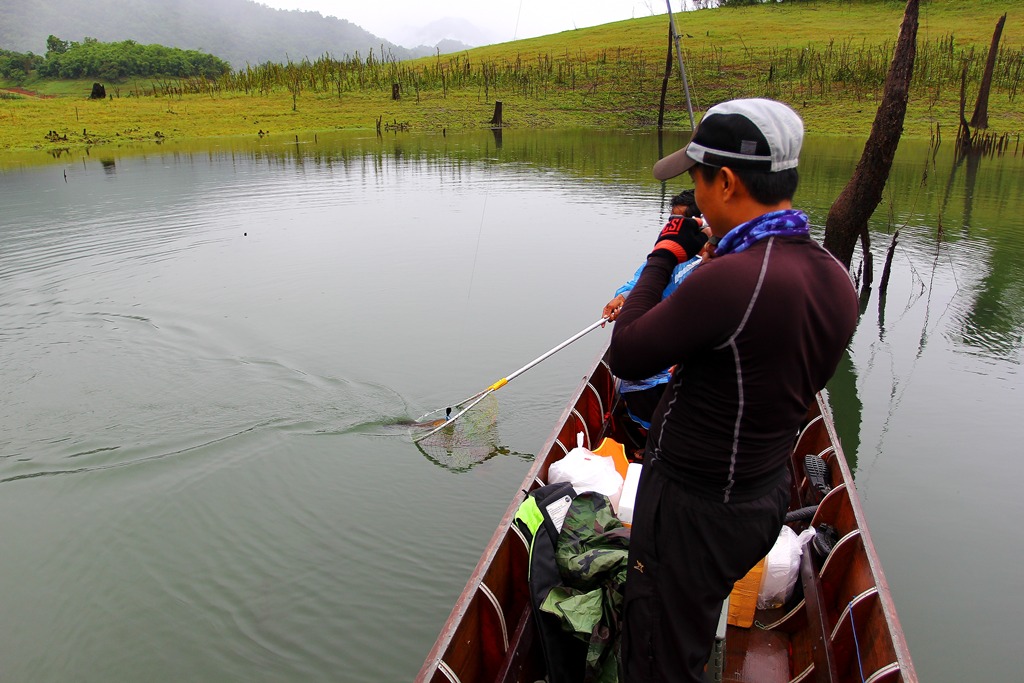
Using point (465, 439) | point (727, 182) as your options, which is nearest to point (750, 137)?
point (727, 182)

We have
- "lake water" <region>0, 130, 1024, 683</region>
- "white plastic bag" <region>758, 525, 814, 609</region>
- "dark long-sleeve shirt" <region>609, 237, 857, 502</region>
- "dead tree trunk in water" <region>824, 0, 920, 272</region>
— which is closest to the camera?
Result: "dark long-sleeve shirt" <region>609, 237, 857, 502</region>

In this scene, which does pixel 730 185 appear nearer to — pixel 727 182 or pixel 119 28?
pixel 727 182

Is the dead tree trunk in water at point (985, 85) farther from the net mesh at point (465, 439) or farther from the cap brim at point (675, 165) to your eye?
the cap brim at point (675, 165)

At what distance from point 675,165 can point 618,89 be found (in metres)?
40.5

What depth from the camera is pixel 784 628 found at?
9.71 feet

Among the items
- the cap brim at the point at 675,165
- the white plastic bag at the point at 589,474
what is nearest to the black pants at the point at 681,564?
the cap brim at the point at 675,165

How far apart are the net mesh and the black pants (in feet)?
12.0

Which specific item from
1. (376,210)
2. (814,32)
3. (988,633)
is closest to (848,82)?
(814,32)

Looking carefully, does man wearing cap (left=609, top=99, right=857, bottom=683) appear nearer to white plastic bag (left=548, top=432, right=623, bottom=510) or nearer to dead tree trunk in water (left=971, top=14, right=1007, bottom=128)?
white plastic bag (left=548, top=432, right=623, bottom=510)

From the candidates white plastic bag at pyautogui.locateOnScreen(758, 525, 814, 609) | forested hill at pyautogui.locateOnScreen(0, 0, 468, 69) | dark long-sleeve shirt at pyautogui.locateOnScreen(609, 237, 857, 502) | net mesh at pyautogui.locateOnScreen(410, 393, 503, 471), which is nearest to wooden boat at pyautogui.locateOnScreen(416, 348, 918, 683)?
white plastic bag at pyautogui.locateOnScreen(758, 525, 814, 609)

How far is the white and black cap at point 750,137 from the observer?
1.56 m

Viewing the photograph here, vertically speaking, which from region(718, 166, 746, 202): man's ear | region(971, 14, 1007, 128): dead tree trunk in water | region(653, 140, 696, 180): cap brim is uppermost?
region(971, 14, 1007, 128): dead tree trunk in water

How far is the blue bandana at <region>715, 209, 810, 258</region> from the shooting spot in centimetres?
157

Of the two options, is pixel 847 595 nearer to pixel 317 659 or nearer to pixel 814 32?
pixel 317 659
